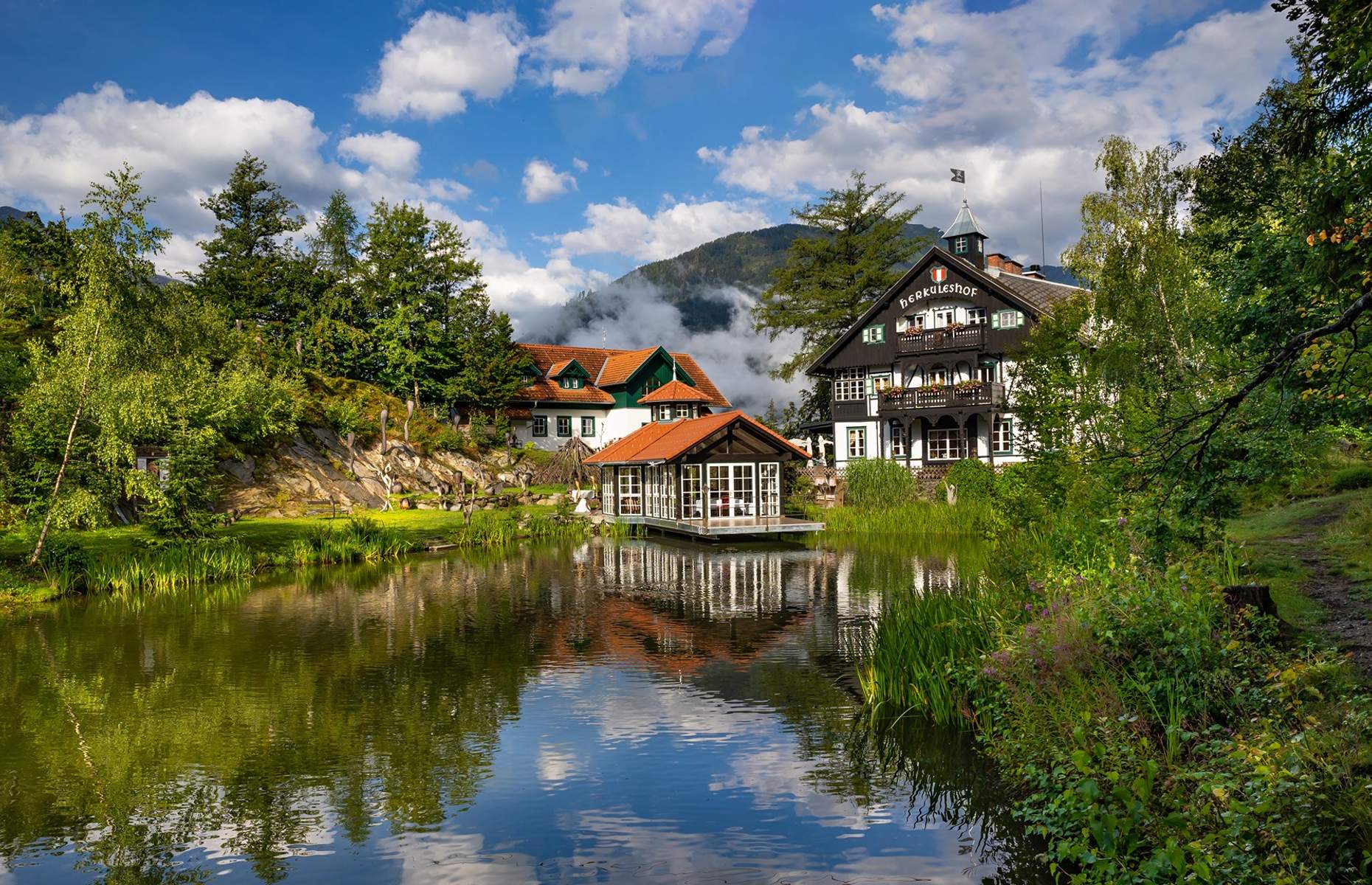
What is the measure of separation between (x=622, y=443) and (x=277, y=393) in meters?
16.5

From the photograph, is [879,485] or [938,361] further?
[938,361]

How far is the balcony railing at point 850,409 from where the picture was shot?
49.1m

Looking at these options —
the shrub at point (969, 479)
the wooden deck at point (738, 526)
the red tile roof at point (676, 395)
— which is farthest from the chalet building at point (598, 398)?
the shrub at point (969, 479)

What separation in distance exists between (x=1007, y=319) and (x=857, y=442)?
33.9 ft

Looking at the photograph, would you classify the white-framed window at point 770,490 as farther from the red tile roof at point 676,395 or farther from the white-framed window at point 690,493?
the red tile roof at point 676,395

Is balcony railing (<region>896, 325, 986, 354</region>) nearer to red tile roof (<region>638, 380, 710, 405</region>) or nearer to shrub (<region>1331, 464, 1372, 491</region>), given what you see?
red tile roof (<region>638, 380, 710, 405</region>)

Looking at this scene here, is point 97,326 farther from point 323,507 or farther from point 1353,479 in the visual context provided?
point 1353,479

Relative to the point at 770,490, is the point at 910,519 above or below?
below

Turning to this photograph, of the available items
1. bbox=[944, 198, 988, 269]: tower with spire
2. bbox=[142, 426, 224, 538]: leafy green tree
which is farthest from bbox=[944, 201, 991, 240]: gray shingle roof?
bbox=[142, 426, 224, 538]: leafy green tree

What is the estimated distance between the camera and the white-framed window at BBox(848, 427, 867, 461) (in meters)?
49.6

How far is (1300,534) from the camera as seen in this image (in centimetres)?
1761

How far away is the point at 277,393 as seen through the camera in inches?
1475

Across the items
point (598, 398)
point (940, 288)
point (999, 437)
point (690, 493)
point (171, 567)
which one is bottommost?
point (171, 567)

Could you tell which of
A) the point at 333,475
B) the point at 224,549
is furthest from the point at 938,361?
the point at 224,549
